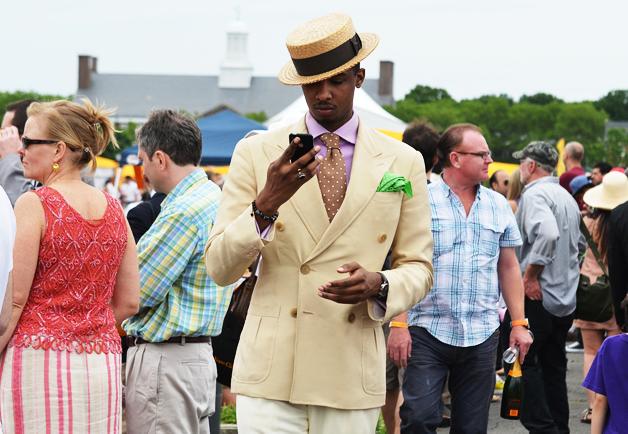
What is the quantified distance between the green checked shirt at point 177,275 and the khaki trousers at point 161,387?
0.33 feet

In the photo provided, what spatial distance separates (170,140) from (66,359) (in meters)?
1.59

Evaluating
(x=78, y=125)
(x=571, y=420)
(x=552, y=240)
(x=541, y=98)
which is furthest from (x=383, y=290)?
(x=541, y=98)

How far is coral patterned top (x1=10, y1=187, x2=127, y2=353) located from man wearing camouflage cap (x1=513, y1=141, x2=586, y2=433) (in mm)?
4572

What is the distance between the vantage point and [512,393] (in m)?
6.94

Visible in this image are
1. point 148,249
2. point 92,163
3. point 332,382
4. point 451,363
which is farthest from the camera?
point 451,363

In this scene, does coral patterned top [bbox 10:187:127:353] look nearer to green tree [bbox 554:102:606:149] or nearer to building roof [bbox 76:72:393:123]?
green tree [bbox 554:102:606:149]

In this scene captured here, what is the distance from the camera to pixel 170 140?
598 cm

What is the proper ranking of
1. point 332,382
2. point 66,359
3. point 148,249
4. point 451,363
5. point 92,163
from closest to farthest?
1. point 332,382
2. point 66,359
3. point 92,163
4. point 148,249
5. point 451,363

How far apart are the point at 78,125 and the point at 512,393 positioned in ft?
10.5

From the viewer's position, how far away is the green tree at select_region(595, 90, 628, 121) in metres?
148

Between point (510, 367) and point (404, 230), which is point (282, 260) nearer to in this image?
point (404, 230)

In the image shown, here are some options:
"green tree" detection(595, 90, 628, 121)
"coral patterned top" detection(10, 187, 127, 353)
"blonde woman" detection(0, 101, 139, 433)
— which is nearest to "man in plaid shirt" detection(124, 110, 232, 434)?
"blonde woman" detection(0, 101, 139, 433)

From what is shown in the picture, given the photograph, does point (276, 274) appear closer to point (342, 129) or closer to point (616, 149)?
point (342, 129)

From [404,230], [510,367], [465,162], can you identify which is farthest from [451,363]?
[404,230]
